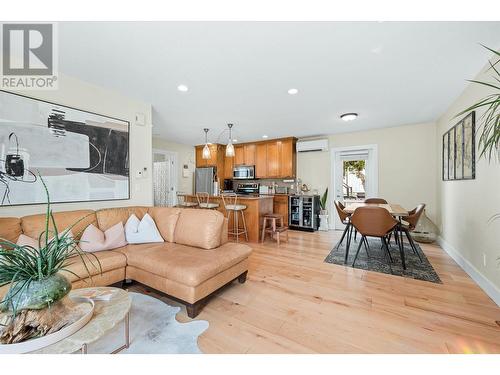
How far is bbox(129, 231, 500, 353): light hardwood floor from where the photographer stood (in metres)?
1.44

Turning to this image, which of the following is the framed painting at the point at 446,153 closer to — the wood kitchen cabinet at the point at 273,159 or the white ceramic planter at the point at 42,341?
the wood kitchen cabinet at the point at 273,159

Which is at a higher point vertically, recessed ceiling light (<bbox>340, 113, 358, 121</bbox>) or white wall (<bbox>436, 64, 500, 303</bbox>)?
recessed ceiling light (<bbox>340, 113, 358, 121</bbox>)

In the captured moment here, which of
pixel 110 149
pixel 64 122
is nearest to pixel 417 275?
pixel 110 149

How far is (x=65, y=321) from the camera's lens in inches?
42.3

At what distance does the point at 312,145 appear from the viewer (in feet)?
17.5

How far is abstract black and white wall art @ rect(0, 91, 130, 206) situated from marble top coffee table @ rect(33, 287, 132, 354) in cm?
156

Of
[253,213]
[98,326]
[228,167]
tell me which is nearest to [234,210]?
[253,213]

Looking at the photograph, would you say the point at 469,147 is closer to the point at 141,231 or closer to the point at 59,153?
the point at 141,231

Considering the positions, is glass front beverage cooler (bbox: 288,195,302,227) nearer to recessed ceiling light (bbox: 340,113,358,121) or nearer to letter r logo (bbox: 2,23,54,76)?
recessed ceiling light (bbox: 340,113,358,121)

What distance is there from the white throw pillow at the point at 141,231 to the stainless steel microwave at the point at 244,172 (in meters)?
3.77

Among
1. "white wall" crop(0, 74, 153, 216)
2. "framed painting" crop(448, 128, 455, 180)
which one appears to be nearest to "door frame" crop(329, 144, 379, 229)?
"framed painting" crop(448, 128, 455, 180)

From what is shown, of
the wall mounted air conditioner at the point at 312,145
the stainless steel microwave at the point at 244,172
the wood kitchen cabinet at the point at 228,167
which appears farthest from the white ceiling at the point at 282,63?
the wood kitchen cabinet at the point at 228,167

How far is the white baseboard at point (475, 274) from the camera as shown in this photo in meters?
2.00
